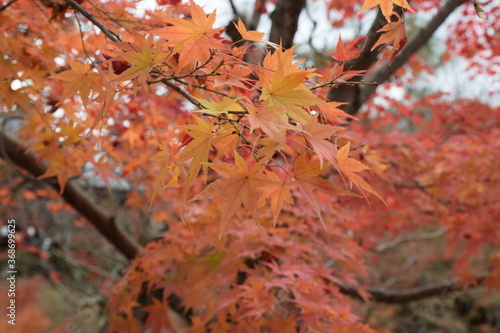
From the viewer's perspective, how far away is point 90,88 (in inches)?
48.4

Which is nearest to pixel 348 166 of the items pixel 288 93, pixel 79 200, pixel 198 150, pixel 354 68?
pixel 288 93

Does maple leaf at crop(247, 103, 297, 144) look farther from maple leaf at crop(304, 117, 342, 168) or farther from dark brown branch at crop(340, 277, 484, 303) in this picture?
dark brown branch at crop(340, 277, 484, 303)

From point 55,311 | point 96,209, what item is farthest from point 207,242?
point 55,311

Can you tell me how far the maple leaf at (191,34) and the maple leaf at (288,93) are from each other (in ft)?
0.57

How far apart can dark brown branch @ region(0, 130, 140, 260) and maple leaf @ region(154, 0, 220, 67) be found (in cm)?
179

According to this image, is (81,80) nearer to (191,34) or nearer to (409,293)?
(191,34)

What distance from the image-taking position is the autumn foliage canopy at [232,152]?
3.03ft

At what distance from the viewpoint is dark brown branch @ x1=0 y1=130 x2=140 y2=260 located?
2.57m

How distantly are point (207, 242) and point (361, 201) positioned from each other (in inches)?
36.0

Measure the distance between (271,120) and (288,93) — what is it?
11cm

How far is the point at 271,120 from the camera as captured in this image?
2.70 feet

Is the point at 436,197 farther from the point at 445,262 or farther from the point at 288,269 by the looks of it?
the point at 445,262

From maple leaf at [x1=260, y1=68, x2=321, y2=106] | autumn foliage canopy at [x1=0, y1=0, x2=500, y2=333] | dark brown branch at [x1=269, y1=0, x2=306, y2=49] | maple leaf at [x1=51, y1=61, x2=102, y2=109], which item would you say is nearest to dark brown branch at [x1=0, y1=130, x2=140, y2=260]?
autumn foliage canopy at [x1=0, y1=0, x2=500, y2=333]

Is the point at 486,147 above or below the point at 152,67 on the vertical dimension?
below
